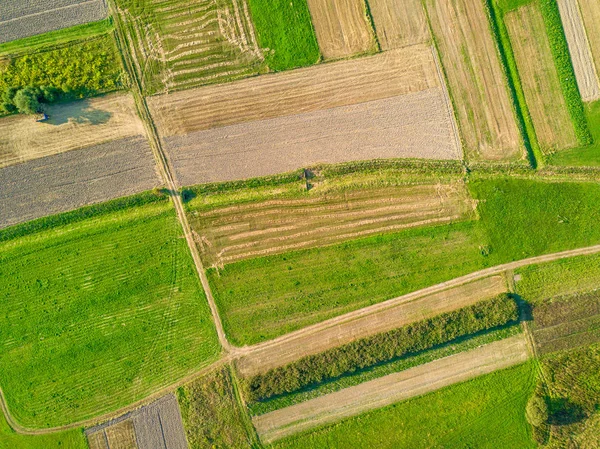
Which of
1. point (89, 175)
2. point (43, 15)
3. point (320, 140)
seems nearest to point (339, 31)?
point (320, 140)

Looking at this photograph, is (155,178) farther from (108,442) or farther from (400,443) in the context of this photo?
(400,443)

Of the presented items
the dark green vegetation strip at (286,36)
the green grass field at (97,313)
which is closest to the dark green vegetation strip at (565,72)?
the dark green vegetation strip at (286,36)

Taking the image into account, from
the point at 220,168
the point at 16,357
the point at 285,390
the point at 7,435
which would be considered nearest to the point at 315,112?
the point at 220,168

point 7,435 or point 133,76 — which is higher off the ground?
point 133,76

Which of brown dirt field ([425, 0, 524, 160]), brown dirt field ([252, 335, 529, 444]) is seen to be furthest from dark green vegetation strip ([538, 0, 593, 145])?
brown dirt field ([252, 335, 529, 444])

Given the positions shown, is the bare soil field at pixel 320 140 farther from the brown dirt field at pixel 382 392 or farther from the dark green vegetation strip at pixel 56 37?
the brown dirt field at pixel 382 392

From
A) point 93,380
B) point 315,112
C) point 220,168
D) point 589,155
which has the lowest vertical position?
point 93,380

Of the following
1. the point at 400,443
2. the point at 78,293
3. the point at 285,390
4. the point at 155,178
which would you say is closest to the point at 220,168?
the point at 155,178
